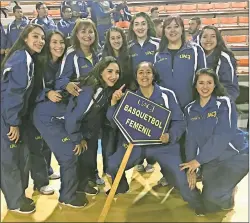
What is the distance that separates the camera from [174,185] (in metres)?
1.72

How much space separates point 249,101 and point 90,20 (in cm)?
81

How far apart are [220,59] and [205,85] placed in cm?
14

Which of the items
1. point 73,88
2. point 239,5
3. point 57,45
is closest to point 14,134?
point 73,88

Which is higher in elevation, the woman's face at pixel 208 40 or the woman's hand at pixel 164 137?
the woman's face at pixel 208 40

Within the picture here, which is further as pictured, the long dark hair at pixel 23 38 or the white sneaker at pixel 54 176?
the white sneaker at pixel 54 176

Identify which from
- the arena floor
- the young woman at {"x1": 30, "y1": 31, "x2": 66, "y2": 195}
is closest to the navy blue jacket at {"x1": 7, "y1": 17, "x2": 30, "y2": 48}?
the young woman at {"x1": 30, "y1": 31, "x2": 66, "y2": 195}

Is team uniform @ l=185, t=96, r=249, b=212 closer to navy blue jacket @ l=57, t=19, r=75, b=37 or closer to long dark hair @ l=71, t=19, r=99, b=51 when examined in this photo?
long dark hair @ l=71, t=19, r=99, b=51

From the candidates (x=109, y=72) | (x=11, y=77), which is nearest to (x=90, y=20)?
(x=109, y=72)

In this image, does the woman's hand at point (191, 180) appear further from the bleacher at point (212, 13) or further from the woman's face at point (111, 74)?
the woman's face at point (111, 74)

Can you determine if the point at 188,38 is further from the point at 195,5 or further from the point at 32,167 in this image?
the point at 32,167

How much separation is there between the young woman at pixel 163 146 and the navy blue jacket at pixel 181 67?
0.03 meters

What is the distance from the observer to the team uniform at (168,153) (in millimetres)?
1657

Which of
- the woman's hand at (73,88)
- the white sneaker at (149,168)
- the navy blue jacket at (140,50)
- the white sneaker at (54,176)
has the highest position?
the navy blue jacket at (140,50)

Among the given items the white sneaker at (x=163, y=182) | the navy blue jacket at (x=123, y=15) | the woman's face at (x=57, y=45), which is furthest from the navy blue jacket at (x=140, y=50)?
the white sneaker at (x=163, y=182)
